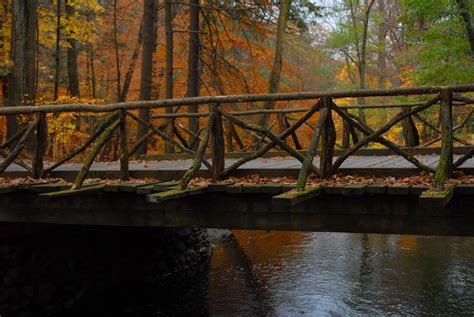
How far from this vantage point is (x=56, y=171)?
23.6 ft

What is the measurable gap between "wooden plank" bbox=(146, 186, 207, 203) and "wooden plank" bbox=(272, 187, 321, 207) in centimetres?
108

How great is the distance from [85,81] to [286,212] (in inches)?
777

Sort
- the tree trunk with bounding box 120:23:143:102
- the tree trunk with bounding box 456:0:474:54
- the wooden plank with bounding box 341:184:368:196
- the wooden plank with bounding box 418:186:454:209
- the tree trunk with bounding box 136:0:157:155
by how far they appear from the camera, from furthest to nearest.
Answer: the tree trunk with bounding box 120:23:143:102 < the tree trunk with bounding box 136:0:157:155 < the tree trunk with bounding box 456:0:474:54 < the wooden plank with bounding box 341:184:368:196 < the wooden plank with bounding box 418:186:454:209

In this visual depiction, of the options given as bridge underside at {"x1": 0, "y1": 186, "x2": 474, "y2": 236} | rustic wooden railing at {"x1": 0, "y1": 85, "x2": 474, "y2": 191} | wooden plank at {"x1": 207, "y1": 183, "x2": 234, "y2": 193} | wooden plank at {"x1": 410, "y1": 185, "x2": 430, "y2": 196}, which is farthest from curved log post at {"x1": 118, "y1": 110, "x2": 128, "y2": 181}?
wooden plank at {"x1": 410, "y1": 185, "x2": 430, "y2": 196}

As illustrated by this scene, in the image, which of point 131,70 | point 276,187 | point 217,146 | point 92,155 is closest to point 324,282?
point 217,146

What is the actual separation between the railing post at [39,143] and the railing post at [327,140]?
3.93 metres

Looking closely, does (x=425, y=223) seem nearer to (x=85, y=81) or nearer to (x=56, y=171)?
(x=56, y=171)

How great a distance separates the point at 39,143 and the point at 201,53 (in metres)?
10.3

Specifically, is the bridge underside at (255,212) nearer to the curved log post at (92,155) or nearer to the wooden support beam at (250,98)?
the curved log post at (92,155)

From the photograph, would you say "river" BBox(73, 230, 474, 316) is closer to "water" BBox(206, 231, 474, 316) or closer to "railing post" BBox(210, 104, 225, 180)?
"water" BBox(206, 231, 474, 316)

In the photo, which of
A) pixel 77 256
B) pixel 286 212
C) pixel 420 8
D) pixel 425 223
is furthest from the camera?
pixel 420 8

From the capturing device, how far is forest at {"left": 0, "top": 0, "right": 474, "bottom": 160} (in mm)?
12414

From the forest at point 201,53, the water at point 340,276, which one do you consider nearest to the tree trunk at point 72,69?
the forest at point 201,53

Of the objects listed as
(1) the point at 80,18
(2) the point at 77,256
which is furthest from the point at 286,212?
(1) the point at 80,18
